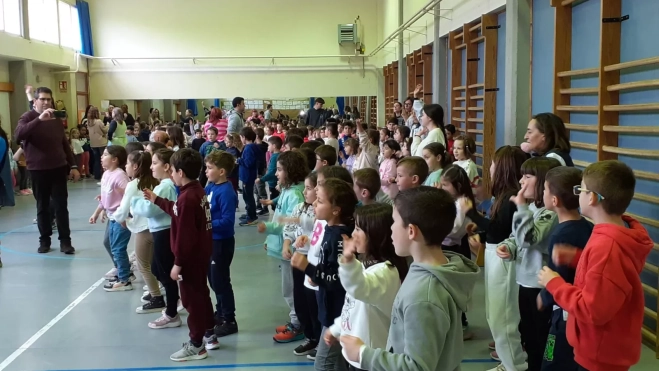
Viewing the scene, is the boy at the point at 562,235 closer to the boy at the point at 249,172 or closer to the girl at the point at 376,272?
the girl at the point at 376,272

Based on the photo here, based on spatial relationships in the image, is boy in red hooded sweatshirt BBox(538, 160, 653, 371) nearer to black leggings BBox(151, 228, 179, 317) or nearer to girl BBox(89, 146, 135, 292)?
black leggings BBox(151, 228, 179, 317)

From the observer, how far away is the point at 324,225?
3057 mm

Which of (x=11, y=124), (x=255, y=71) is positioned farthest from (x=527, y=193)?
(x=255, y=71)

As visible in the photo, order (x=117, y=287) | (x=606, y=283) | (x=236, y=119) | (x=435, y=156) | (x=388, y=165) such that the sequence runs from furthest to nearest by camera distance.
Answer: (x=236, y=119)
(x=388, y=165)
(x=117, y=287)
(x=435, y=156)
(x=606, y=283)

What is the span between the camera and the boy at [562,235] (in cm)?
238

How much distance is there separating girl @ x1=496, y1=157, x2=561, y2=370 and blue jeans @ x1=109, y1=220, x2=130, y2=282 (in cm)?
334

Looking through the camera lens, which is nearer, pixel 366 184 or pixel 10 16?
pixel 366 184

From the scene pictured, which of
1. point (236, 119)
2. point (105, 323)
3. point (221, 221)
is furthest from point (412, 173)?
point (236, 119)

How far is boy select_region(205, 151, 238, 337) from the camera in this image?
3920mm

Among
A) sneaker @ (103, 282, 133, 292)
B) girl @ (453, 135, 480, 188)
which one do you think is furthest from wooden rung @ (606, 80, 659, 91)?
sneaker @ (103, 282, 133, 292)

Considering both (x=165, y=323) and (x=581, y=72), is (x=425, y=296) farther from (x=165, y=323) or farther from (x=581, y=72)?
(x=581, y=72)

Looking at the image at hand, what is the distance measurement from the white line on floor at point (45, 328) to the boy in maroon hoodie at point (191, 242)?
104 centimetres

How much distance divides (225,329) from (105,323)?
0.97m

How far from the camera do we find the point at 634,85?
3.72 metres
